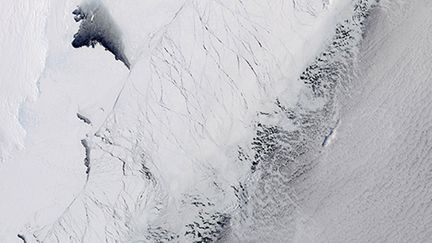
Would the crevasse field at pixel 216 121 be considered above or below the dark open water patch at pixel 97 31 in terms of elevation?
below

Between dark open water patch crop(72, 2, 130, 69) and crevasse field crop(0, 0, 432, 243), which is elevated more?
dark open water patch crop(72, 2, 130, 69)

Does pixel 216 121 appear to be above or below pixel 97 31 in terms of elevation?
below

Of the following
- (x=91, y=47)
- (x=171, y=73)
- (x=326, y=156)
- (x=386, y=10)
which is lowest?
(x=326, y=156)

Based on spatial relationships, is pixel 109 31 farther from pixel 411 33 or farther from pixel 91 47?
pixel 411 33

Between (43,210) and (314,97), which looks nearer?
(43,210)

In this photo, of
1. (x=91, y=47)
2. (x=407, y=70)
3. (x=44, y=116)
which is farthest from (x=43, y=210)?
(x=407, y=70)
